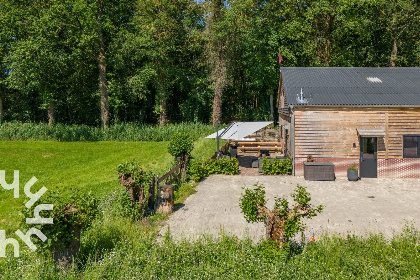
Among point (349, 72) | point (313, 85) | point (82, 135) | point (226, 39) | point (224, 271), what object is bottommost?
point (224, 271)

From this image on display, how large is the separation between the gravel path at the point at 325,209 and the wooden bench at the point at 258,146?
551 centimetres

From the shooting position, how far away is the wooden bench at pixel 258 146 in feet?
66.4

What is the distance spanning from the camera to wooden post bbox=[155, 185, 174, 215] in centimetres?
970

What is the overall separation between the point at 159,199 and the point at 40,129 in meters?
22.0

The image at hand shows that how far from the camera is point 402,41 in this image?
3122 centimetres

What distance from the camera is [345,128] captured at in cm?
1488

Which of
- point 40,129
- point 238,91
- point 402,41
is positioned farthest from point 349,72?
point 40,129

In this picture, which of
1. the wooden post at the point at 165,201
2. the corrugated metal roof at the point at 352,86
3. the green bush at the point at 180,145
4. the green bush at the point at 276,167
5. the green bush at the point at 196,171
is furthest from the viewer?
the green bush at the point at 276,167

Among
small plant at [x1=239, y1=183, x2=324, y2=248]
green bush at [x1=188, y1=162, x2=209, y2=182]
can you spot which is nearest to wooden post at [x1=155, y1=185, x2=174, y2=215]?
small plant at [x1=239, y1=183, x2=324, y2=248]

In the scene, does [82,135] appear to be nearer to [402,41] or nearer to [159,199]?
[159,199]

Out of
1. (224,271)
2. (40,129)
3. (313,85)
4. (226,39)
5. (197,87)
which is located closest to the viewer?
(224,271)

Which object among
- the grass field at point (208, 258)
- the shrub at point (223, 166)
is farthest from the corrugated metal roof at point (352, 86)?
the grass field at point (208, 258)

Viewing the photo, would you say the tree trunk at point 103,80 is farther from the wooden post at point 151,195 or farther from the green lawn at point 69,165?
the wooden post at point 151,195

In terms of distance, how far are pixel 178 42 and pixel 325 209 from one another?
2756 cm
